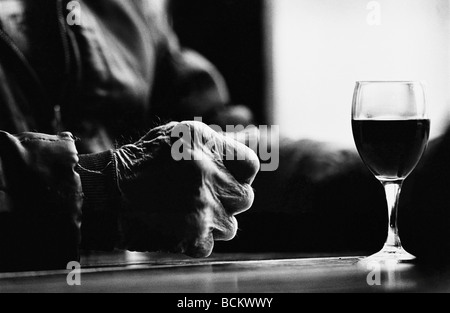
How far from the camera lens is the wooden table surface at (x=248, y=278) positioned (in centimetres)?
62

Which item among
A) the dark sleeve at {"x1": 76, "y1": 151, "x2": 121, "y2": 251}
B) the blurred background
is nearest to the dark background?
the blurred background

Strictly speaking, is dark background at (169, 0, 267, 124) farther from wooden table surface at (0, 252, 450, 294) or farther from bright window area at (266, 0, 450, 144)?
wooden table surface at (0, 252, 450, 294)

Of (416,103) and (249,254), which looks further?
(249,254)

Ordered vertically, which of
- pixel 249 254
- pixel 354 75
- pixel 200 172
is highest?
pixel 354 75

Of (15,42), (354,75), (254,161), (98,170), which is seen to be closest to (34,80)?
(15,42)

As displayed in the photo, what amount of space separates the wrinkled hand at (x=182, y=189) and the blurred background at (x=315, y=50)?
0.09 metres

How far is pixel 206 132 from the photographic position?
873 millimetres

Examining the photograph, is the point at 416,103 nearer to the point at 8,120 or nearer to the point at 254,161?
the point at 254,161

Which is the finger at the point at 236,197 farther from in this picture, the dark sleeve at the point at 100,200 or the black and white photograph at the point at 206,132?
the dark sleeve at the point at 100,200

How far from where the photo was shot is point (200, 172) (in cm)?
85

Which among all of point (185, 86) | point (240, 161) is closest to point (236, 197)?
point (240, 161)

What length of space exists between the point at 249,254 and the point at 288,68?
234mm

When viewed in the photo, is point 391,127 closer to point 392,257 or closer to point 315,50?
point 392,257

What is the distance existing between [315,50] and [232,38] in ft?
0.35
